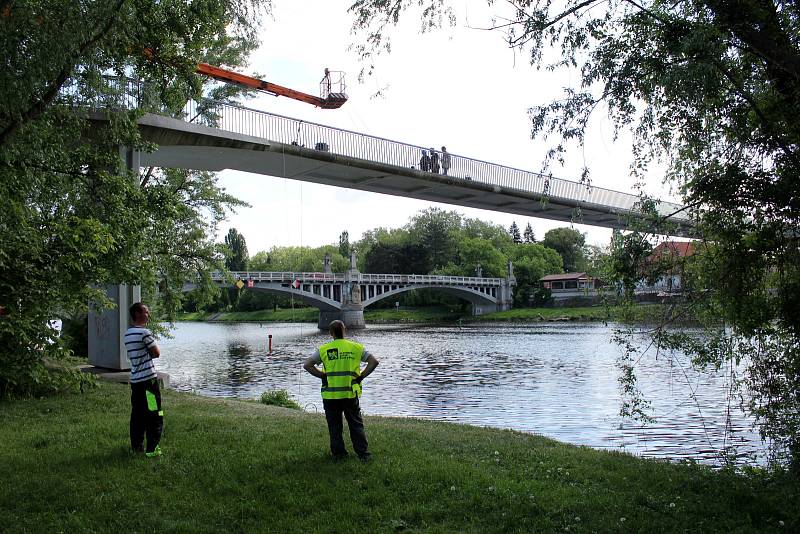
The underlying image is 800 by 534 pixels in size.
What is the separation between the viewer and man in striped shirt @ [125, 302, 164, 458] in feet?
22.3

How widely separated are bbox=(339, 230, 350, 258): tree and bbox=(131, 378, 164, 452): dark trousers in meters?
103

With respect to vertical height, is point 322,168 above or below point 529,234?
below

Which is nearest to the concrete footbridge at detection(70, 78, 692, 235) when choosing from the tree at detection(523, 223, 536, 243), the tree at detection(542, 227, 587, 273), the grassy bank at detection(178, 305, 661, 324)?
the grassy bank at detection(178, 305, 661, 324)

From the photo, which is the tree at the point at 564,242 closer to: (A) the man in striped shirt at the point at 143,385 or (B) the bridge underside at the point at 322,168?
(B) the bridge underside at the point at 322,168

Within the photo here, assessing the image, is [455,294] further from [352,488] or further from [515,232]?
[352,488]

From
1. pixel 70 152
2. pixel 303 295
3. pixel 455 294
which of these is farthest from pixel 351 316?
pixel 70 152

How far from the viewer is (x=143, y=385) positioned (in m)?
6.91

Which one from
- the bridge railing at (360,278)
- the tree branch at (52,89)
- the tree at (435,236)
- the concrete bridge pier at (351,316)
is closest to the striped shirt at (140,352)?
the tree branch at (52,89)

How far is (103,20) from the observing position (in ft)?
19.9

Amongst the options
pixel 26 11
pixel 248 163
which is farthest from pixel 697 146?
pixel 248 163

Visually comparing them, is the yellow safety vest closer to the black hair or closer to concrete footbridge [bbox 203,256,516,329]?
the black hair

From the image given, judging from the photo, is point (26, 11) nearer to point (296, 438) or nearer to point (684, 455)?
point (296, 438)

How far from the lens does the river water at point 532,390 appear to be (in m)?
12.1

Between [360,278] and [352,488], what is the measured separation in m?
61.5
